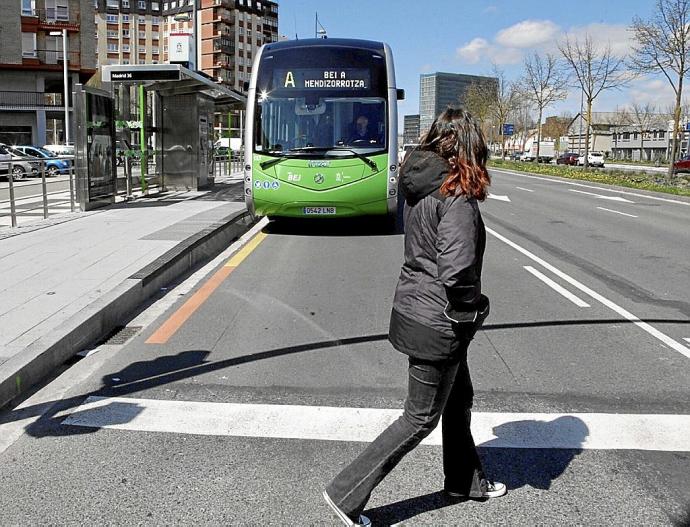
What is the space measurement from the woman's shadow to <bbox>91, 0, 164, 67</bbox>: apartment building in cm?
11566

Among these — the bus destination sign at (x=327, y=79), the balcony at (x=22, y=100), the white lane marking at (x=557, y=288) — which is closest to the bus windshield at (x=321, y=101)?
the bus destination sign at (x=327, y=79)

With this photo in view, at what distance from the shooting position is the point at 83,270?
8398mm

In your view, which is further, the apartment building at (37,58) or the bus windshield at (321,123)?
the apartment building at (37,58)

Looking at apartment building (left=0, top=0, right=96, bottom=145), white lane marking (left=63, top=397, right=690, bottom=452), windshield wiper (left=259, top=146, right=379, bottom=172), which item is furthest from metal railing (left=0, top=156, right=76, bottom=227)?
apartment building (left=0, top=0, right=96, bottom=145)

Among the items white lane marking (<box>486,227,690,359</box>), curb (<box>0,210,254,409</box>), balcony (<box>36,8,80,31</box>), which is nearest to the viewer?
curb (<box>0,210,254,409</box>)

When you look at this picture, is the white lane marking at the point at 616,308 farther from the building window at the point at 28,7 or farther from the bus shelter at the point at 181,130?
the building window at the point at 28,7

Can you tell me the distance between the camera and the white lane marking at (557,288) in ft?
26.2

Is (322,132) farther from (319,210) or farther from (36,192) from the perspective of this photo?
(36,192)

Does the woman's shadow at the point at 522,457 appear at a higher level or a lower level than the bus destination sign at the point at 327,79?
lower

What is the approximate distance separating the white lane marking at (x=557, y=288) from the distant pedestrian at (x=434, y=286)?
508cm

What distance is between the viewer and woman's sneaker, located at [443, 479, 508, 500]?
347 cm

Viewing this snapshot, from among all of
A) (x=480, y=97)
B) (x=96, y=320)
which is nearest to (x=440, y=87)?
(x=480, y=97)

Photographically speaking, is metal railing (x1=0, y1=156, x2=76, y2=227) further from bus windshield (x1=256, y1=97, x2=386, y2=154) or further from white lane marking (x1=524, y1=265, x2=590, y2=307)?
white lane marking (x1=524, y1=265, x2=590, y2=307)

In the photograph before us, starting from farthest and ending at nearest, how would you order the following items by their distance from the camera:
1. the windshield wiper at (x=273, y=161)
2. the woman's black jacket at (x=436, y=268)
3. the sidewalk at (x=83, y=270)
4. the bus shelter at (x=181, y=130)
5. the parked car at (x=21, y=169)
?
the bus shelter at (x=181, y=130)
the parked car at (x=21, y=169)
the windshield wiper at (x=273, y=161)
the sidewalk at (x=83, y=270)
the woman's black jacket at (x=436, y=268)
